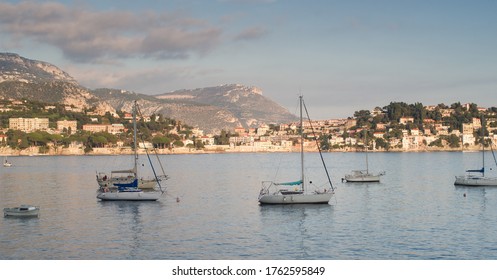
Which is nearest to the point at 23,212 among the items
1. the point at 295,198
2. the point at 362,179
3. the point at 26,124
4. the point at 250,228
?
the point at 250,228

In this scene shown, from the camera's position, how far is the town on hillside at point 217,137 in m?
129

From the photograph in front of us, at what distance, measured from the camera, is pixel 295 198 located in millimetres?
27922

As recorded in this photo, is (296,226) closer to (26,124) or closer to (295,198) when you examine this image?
(295,198)

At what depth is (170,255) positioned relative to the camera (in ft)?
56.5

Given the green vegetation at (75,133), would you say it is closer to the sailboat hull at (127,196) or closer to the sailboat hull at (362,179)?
the sailboat hull at (362,179)

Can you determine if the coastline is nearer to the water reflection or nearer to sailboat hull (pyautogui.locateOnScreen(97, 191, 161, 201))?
sailboat hull (pyautogui.locateOnScreen(97, 191, 161, 201))

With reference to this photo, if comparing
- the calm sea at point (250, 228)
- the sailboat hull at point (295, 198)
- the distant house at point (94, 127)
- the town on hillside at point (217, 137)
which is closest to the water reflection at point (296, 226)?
the calm sea at point (250, 228)

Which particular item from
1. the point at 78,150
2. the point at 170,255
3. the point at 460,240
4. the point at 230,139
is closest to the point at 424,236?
the point at 460,240

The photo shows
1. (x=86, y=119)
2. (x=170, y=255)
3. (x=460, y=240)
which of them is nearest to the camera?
(x=170, y=255)

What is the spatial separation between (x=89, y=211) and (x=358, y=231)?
1169 centimetres

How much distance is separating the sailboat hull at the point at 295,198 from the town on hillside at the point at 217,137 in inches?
3920

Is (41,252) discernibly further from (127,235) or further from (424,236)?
(424,236)

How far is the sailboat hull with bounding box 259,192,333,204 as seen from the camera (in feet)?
91.8

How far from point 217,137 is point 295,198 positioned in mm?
141961
